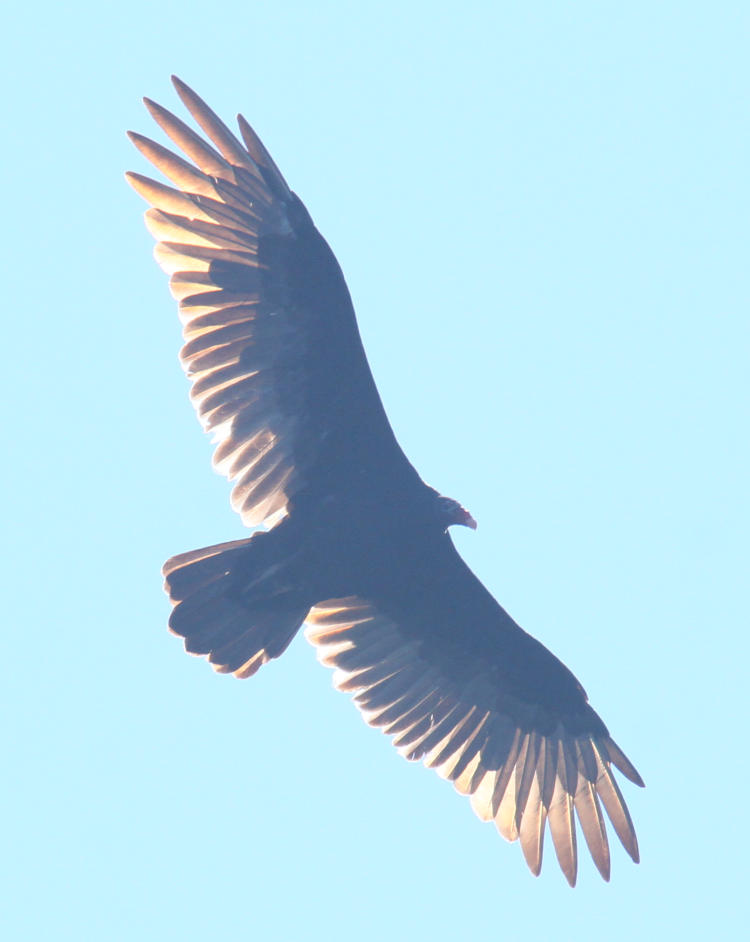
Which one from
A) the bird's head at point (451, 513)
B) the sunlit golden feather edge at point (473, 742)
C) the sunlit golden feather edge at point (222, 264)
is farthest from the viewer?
the sunlit golden feather edge at point (473, 742)

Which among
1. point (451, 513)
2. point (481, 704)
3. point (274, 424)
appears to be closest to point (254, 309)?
point (274, 424)

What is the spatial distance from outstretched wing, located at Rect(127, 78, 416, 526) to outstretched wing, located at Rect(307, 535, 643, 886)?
105 centimetres

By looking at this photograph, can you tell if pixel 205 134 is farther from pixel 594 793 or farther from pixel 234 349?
pixel 594 793

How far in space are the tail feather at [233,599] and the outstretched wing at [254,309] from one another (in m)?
0.44

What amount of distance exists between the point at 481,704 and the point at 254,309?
256cm

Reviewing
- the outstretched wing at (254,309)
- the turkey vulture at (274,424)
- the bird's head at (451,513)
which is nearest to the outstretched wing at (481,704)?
the turkey vulture at (274,424)

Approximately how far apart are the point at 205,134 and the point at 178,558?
2.05m

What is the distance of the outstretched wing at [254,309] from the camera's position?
739cm

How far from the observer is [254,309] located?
24.6ft

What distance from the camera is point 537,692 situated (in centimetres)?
836

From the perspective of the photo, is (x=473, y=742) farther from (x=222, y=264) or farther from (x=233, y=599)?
(x=222, y=264)

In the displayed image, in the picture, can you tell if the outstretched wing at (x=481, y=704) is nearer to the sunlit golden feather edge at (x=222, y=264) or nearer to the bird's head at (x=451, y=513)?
the bird's head at (x=451, y=513)

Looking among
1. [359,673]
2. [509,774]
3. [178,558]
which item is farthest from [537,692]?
[178,558]

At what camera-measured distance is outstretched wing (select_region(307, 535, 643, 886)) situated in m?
8.11
